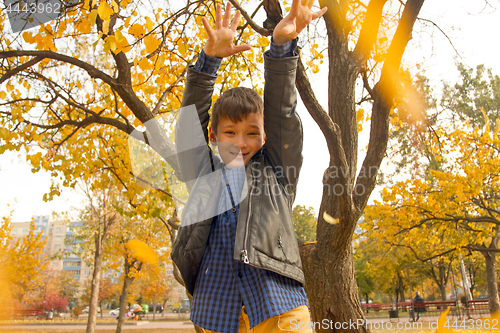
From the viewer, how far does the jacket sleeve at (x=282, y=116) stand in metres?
1.37

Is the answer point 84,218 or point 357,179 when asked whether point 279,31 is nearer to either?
point 357,179

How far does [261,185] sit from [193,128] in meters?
0.42

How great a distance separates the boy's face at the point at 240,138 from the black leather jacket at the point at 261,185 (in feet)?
0.13

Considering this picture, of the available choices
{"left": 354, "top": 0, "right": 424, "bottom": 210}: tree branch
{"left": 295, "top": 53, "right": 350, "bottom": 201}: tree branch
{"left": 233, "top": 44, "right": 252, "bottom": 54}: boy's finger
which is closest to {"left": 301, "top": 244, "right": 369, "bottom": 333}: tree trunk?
{"left": 354, "top": 0, "right": 424, "bottom": 210}: tree branch

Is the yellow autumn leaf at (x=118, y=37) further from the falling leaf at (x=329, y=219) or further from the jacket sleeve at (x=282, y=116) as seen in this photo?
A: the falling leaf at (x=329, y=219)

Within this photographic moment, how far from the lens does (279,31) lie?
4.35ft

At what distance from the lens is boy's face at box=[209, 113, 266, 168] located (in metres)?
1.44

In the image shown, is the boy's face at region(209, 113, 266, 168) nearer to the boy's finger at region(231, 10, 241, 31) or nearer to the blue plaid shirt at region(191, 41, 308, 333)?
the blue plaid shirt at region(191, 41, 308, 333)

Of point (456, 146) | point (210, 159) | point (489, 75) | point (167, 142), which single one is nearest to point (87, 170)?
point (167, 142)

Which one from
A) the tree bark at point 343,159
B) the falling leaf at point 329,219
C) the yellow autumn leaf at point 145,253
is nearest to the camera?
the tree bark at point 343,159

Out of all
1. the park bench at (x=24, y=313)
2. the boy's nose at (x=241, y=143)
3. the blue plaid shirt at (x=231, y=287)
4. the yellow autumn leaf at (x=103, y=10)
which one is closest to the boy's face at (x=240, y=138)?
the boy's nose at (x=241, y=143)

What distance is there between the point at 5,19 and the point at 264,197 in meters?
4.87

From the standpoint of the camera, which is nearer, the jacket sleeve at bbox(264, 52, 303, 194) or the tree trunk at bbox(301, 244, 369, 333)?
the jacket sleeve at bbox(264, 52, 303, 194)

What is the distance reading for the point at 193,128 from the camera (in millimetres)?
1479
